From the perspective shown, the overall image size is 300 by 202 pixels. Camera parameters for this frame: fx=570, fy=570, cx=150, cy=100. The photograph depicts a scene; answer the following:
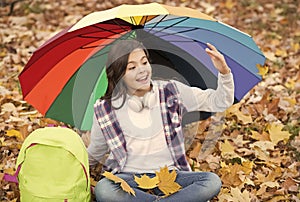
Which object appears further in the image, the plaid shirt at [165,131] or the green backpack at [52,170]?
the plaid shirt at [165,131]

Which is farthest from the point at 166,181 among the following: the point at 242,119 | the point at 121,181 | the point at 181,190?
the point at 242,119

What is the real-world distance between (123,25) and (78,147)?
2.54 ft

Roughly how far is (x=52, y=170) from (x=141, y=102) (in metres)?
0.66

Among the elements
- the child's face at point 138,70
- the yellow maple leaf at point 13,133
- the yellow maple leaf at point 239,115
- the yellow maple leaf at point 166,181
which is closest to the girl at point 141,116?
the child's face at point 138,70

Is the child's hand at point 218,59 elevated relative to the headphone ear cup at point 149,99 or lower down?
elevated

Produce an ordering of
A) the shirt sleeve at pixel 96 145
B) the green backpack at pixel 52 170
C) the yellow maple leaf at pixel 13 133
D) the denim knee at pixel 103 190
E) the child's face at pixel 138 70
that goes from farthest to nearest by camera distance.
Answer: the yellow maple leaf at pixel 13 133 < the shirt sleeve at pixel 96 145 < the child's face at pixel 138 70 < the denim knee at pixel 103 190 < the green backpack at pixel 52 170

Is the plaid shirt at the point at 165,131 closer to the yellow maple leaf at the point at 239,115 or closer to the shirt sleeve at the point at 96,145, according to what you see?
the shirt sleeve at the point at 96,145

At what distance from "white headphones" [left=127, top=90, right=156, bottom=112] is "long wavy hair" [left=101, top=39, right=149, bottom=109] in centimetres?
6

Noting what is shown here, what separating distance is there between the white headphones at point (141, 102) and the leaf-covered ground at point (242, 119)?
23.4 inches

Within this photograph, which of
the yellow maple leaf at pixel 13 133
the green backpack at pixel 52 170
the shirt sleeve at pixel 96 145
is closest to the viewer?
the green backpack at pixel 52 170

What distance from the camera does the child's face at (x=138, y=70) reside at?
3125mm

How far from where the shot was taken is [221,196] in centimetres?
325

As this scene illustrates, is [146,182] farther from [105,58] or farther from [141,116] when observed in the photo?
[105,58]

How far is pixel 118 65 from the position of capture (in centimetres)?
314
